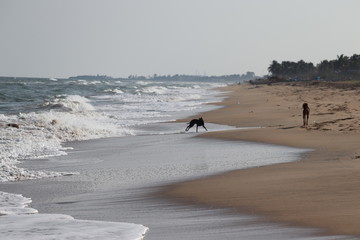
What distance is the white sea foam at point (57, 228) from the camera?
6758 mm

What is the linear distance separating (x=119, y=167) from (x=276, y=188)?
16.1 ft

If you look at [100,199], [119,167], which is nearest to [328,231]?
[100,199]

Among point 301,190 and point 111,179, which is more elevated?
point 301,190

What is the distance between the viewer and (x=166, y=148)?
1678 cm

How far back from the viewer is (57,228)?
23.5ft

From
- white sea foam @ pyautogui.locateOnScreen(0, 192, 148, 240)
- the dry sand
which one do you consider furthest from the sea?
the dry sand

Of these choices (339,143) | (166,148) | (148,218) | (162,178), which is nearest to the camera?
(148,218)

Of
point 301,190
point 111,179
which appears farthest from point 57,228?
point 111,179

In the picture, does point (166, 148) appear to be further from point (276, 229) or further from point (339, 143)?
point (276, 229)

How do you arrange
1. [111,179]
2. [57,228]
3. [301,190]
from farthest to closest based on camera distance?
[111,179] < [301,190] < [57,228]

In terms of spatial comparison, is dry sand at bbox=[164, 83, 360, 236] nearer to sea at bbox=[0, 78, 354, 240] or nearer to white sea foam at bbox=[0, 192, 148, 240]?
sea at bbox=[0, 78, 354, 240]

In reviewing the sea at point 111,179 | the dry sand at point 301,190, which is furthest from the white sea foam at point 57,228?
the dry sand at point 301,190

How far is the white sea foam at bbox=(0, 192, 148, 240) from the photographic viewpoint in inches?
266

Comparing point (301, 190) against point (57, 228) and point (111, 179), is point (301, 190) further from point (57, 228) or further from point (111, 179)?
point (111, 179)
